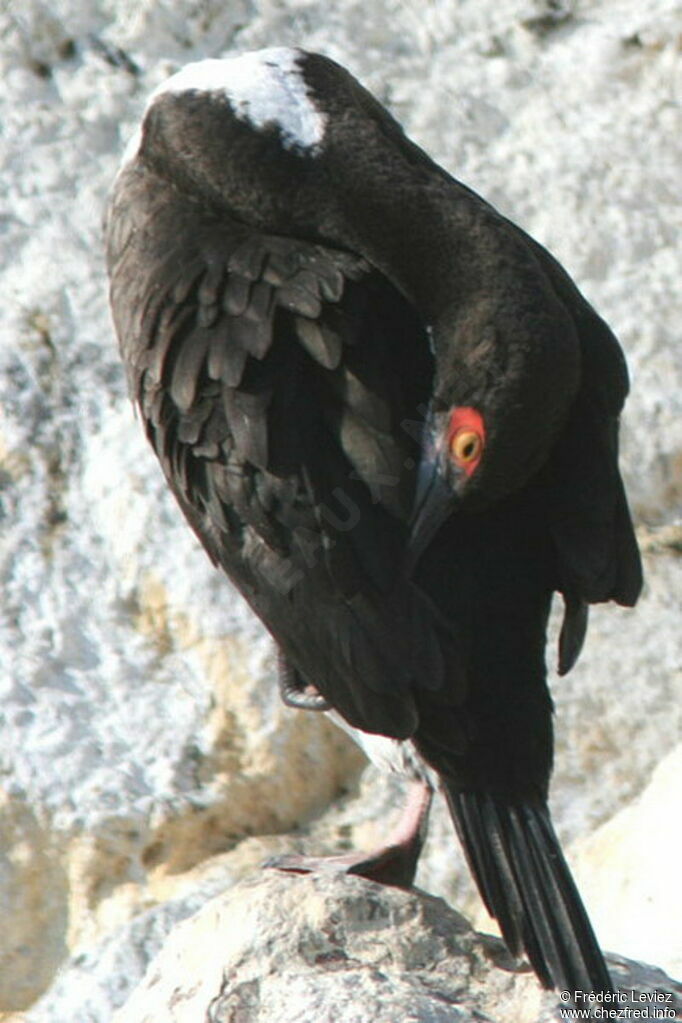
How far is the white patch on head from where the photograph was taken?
511 centimetres

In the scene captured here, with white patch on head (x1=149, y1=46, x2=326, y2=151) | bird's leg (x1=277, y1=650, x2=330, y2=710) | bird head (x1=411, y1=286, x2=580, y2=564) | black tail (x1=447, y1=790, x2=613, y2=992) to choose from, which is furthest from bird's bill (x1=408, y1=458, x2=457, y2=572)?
white patch on head (x1=149, y1=46, x2=326, y2=151)

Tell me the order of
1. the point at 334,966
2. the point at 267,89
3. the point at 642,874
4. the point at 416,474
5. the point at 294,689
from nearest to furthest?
1. the point at 334,966
2. the point at 416,474
3. the point at 294,689
4. the point at 267,89
5. the point at 642,874

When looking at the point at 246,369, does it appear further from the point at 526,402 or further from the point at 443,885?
the point at 443,885

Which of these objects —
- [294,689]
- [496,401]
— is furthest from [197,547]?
[496,401]

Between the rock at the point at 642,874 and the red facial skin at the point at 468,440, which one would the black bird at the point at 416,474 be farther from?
the rock at the point at 642,874

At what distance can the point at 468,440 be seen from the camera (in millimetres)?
4406

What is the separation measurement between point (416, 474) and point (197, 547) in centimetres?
150

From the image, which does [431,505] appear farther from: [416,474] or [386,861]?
[386,861]

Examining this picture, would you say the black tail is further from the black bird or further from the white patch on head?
the white patch on head

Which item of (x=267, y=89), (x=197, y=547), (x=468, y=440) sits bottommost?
(x=197, y=547)

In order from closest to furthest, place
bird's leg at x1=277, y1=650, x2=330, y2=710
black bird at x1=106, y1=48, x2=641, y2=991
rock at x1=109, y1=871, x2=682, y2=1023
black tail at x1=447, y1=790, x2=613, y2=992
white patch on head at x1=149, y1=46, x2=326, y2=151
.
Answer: rock at x1=109, y1=871, x2=682, y2=1023 < black tail at x1=447, y1=790, x2=613, y2=992 < black bird at x1=106, y1=48, x2=641, y2=991 < bird's leg at x1=277, y1=650, x2=330, y2=710 < white patch on head at x1=149, y1=46, x2=326, y2=151

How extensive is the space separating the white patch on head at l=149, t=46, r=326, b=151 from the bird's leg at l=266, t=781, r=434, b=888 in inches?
62.1

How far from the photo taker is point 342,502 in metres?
4.39

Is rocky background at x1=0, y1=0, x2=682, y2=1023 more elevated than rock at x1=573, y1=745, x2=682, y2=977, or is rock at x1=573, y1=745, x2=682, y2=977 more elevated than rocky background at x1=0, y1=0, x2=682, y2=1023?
rocky background at x1=0, y1=0, x2=682, y2=1023
